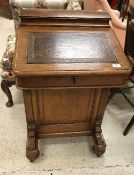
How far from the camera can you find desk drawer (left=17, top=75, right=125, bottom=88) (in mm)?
1133

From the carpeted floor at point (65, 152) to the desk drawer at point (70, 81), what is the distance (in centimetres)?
74

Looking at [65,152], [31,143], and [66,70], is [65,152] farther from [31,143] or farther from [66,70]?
[66,70]

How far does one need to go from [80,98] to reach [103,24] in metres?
0.54

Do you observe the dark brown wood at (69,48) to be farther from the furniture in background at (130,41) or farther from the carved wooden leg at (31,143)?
the carved wooden leg at (31,143)

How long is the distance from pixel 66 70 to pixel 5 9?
3005 mm

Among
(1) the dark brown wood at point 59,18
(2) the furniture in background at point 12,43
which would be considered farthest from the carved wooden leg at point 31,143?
(1) the dark brown wood at point 59,18

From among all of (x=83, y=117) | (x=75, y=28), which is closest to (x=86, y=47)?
(x=75, y=28)

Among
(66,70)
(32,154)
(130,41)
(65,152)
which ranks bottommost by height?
(65,152)

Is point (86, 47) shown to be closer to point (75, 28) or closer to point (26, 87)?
point (75, 28)

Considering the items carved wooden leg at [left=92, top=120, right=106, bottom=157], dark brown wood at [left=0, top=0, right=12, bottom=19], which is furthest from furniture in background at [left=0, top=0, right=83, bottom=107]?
dark brown wood at [left=0, top=0, right=12, bottom=19]

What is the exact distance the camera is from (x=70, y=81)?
1162mm

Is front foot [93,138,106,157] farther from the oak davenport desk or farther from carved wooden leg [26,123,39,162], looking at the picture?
carved wooden leg [26,123,39,162]

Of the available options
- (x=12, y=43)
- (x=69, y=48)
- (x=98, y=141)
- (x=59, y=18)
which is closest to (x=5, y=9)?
(x=12, y=43)

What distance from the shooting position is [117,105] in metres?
2.16
